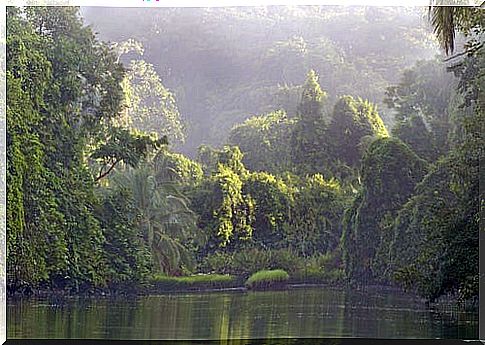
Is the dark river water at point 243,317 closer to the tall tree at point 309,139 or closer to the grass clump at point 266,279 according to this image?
the grass clump at point 266,279

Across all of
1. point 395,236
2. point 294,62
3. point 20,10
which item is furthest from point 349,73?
point 20,10

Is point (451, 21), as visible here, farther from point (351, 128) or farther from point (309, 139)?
point (309, 139)

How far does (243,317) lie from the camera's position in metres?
10.5

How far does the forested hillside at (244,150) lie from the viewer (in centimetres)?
1038

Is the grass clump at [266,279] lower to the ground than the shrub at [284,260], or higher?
lower

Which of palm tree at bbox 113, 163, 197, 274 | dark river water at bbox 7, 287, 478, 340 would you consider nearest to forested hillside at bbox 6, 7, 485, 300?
palm tree at bbox 113, 163, 197, 274

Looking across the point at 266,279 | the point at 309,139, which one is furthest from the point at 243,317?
the point at 309,139

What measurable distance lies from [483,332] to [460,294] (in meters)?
0.37

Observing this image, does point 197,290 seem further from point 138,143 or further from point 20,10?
point 20,10

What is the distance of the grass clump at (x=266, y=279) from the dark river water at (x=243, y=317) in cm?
7

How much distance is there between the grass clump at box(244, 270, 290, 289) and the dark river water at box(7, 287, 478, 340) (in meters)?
0.07

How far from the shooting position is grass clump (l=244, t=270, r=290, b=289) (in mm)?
10547

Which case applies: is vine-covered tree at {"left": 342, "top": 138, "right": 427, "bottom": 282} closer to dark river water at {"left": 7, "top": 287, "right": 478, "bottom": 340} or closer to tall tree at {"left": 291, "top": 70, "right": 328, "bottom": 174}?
dark river water at {"left": 7, "top": 287, "right": 478, "bottom": 340}

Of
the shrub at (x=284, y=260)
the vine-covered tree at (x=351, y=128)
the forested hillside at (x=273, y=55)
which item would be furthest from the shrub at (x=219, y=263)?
the vine-covered tree at (x=351, y=128)
